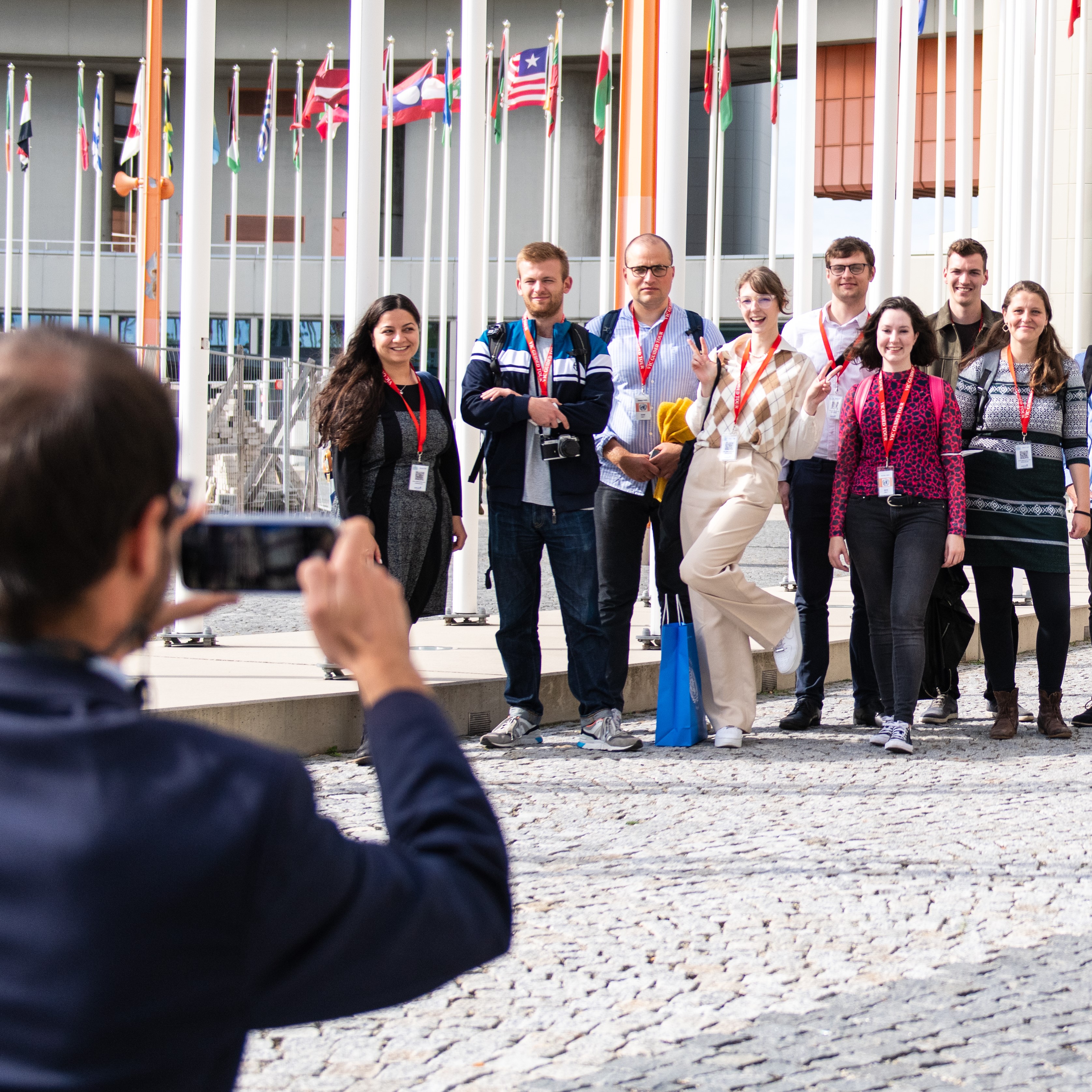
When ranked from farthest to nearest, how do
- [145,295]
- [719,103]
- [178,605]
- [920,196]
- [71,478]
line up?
[920,196]
[719,103]
[145,295]
[178,605]
[71,478]

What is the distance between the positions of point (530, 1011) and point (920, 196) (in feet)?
115

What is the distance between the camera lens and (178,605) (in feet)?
4.16

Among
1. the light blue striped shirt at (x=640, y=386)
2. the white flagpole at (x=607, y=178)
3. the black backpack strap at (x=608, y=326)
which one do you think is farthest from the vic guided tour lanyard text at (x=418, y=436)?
the white flagpole at (x=607, y=178)

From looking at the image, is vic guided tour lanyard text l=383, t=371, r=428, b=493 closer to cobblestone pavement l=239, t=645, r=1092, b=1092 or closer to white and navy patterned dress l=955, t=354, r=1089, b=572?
cobblestone pavement l=239, t=645, r=1092, b=1092

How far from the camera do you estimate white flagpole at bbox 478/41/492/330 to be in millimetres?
9625

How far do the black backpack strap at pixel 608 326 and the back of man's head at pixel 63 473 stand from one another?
5553 mm

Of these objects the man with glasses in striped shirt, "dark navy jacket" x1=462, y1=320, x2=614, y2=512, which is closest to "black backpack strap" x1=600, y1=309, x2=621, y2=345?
the man with glasses in striped shirt

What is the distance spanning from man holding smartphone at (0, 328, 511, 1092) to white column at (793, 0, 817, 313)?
38.7 feet

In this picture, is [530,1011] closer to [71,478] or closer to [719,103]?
[71,478]

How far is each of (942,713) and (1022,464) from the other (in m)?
1.29

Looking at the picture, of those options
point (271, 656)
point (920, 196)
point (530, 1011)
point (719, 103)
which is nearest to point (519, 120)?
point (920, 196)

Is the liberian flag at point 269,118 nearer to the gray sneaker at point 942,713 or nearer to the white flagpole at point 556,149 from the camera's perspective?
the white flagpole at point 556,149

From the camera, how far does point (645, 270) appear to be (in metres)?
6.41

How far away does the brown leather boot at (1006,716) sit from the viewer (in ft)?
21.5
